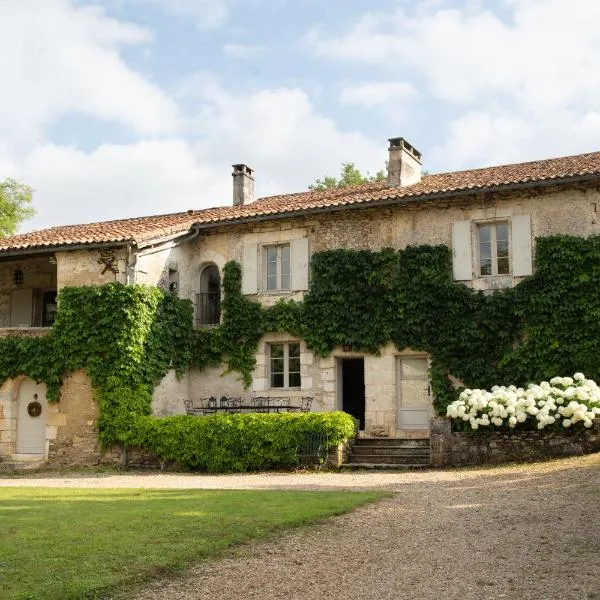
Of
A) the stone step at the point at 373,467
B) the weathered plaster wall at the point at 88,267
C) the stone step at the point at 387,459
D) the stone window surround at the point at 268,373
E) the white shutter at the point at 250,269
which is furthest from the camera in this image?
the white shutter at the point at 250,269

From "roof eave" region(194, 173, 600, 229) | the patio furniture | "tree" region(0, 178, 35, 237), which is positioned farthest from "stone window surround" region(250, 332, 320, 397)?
"tree" region(0, 178, 35, 237)

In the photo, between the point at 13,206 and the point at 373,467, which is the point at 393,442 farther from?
the point at 13,206

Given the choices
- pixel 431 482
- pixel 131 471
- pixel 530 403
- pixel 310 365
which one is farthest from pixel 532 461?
pixel 131 471

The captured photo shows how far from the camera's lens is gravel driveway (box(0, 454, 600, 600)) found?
607cm

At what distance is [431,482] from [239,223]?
8.98 m

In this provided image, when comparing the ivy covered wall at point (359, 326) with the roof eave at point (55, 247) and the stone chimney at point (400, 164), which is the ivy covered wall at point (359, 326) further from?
the stone chimney at point (400, 164)

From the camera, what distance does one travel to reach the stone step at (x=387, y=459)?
1566cm

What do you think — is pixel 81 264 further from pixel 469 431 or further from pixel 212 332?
pixel 469 431

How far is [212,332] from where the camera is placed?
19.3 m

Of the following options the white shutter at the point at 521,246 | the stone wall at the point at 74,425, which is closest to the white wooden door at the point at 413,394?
the white shutter at the point at 521,246

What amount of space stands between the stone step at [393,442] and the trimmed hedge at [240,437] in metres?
0.80

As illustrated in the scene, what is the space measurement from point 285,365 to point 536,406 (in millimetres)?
6189

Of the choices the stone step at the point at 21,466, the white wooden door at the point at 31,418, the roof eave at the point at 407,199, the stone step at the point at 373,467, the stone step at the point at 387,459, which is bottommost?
the stone step at the point at 21,466

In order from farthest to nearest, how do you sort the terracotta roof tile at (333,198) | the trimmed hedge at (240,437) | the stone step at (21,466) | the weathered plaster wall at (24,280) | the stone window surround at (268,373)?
the weathered plaster wall at (24,280), the stone window surround at (268,373), the stone step at (21,466), the terracotta roof tile at (333,198), the trimmed hedge at (240,437)
